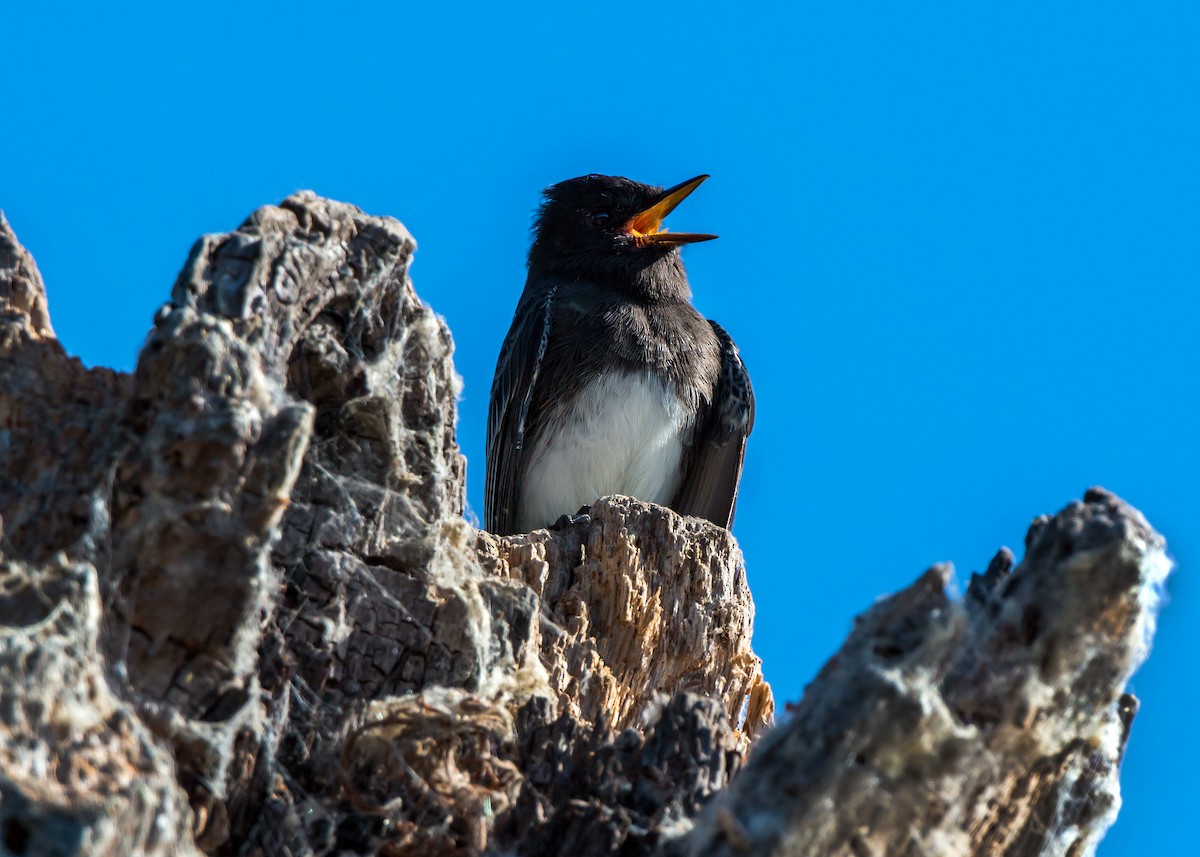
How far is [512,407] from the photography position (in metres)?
10.4

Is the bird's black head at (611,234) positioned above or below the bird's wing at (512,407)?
above

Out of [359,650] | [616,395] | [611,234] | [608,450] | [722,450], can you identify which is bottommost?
[359,650]

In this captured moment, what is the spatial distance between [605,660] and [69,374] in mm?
2943

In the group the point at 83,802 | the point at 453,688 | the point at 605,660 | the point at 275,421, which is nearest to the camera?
the point at 83,802

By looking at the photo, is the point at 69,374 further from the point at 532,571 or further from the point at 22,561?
the point at 532,571

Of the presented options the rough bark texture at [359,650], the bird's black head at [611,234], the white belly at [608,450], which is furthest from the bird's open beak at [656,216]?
the rough bark texture at [359,650]

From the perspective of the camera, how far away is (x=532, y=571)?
6945mm

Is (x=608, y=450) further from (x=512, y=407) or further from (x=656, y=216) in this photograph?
(x=656, y=216)

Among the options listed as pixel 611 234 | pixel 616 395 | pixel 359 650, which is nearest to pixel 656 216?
pixel 611 234

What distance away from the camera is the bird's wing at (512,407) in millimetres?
10203

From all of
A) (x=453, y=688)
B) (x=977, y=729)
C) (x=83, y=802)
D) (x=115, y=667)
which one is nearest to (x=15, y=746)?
(x=83, y=802)

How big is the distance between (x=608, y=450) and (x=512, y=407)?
2.26 feet

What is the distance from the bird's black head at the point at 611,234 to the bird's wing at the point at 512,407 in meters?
0.56

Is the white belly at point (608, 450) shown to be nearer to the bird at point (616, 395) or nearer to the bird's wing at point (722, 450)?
the bird at point (616, 395)
